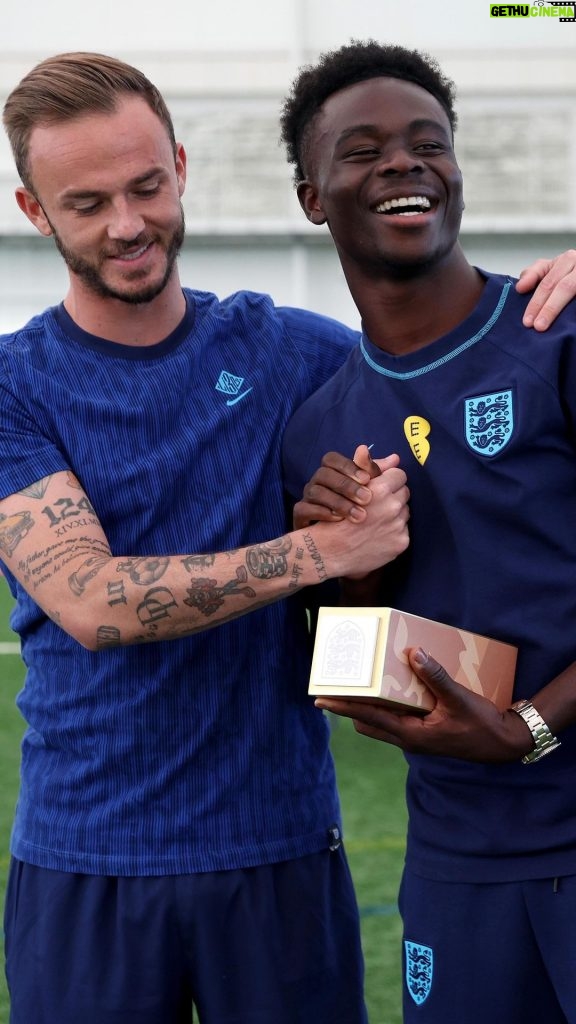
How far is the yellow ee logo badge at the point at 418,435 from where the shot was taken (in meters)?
2.08

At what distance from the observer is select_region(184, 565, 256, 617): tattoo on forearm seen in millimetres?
2166

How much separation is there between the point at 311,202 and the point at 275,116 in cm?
1664

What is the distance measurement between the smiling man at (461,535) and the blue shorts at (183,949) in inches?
13.5

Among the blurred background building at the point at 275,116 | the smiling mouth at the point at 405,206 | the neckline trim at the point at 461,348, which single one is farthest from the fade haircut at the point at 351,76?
the blurred background building at the point at 275,116

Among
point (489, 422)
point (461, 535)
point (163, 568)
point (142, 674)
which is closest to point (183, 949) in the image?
point (142, 674)

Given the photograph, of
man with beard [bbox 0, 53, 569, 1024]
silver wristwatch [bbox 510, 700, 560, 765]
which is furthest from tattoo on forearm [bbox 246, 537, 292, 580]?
silver wristwatch [bbox 510, 700, 560, 765]

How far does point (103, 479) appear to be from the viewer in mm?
2352

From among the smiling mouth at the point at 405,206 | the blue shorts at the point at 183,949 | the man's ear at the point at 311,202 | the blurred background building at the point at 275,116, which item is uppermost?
the blurred background building at the point at 275,116

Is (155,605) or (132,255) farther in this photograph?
(132,255)

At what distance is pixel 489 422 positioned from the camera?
2.00 m

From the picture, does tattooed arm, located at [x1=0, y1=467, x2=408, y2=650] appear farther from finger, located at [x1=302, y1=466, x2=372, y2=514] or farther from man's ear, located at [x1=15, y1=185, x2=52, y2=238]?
man's ear, located at [x1=15, y1=185, x2=52, y2=238]

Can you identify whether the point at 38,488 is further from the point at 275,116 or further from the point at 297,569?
the point at 275,116

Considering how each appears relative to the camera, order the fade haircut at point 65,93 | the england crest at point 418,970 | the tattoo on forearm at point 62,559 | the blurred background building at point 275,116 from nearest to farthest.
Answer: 1. the england crest at point 418,970
2. the tattoo on forearm at point 62,559
3. the fade haircut at point 65,93
4. the blurred background building at point 275,116

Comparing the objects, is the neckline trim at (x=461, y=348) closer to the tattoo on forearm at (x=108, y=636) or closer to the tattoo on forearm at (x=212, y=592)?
the tattoo on forearm at (x=212, y=592)
